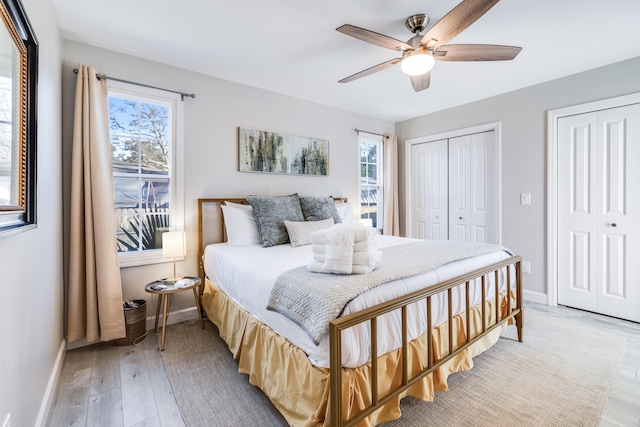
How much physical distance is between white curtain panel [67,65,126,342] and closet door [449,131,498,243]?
3.93 metres

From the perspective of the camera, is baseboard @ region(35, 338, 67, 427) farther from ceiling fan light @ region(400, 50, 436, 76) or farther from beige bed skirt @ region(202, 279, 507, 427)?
ceiling fan light @ region(400, 50, 436, 76)

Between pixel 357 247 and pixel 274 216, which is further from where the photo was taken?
pixel 274 216

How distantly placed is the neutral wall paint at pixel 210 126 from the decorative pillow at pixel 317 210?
49 centimetres

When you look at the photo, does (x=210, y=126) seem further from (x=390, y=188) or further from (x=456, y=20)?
(x=390, y=188)

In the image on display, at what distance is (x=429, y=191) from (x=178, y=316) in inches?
143

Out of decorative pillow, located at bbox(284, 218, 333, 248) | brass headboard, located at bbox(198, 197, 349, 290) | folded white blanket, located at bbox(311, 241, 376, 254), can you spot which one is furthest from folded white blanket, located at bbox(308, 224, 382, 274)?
brass headboard, located at bbox(198, 197, 349, 290)

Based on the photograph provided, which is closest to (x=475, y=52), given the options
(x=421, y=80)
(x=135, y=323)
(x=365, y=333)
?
(x=421, y=80)

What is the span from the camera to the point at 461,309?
189 cm

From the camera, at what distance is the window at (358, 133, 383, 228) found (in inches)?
174

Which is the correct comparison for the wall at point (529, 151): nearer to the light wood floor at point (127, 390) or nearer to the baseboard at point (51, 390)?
the light wood floor at point (127, 390)

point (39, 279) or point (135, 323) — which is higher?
point (39, 279)

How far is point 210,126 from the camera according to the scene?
297 centimetres

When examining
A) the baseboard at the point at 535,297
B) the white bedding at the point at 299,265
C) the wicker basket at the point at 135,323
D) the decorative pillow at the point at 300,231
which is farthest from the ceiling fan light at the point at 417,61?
the baseboard at the point at 535,297

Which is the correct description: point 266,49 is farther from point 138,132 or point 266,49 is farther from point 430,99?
point 430,99
